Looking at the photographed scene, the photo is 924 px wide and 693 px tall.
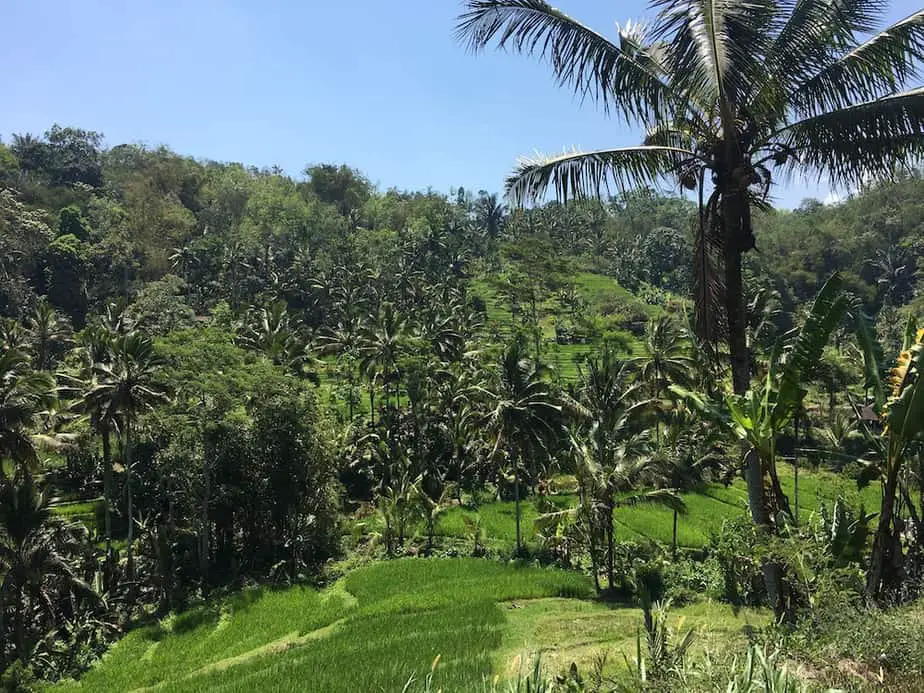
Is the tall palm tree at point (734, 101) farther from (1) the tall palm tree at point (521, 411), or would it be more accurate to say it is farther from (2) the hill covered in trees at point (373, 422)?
(1) the tall palm tree at point (521, 411)

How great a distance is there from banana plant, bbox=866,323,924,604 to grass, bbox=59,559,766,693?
8.06ft

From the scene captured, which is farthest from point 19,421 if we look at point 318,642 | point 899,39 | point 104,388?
point 899,39

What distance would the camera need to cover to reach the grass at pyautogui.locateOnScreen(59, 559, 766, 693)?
46.0ft

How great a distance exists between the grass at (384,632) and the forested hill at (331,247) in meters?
26.6

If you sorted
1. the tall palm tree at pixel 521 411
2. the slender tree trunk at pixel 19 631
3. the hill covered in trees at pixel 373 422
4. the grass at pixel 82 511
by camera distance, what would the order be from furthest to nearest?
1. the grass at pixel 82 511
2. the tall palm tree at pixel 521 411
3. the slender tree trunk at pixel 19 631
4. the hill covered in trees at pixel 373 422

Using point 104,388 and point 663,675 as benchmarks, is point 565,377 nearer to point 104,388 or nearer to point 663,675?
point 104,388

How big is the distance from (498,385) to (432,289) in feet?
125

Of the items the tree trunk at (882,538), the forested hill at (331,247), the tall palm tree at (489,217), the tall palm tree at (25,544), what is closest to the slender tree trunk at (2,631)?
the tall palm tree at (25,544)

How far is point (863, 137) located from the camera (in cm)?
677

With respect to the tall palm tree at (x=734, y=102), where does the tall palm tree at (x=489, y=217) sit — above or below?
above

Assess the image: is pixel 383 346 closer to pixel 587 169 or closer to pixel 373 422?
pixel 373 422

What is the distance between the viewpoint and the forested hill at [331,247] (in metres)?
63.4

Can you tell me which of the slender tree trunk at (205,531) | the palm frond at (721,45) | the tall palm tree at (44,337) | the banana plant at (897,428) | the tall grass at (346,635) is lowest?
the tall grass at (346,635)

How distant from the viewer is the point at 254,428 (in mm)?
26812
